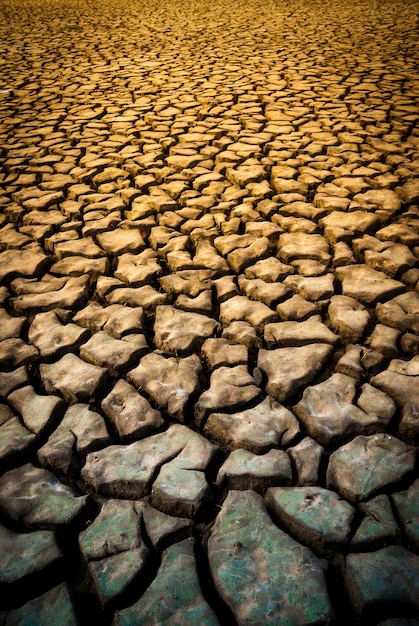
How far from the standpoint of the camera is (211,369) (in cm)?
120

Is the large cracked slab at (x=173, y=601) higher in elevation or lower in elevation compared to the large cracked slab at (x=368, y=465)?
higher

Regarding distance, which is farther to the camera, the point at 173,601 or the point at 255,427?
the point at 255,427

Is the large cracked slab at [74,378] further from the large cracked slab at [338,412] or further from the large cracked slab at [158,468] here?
the large cracked slab at [338,412]

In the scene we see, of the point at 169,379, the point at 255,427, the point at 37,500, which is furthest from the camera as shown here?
the point at 169,379

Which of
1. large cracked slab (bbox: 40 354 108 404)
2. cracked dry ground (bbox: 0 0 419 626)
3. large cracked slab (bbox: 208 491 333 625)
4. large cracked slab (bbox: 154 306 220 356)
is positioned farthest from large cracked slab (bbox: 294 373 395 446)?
large cracked slab (bbox: 40 354 108 404)

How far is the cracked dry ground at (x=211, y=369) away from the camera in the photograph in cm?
76

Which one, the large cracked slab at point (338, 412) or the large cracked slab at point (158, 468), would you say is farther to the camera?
the large cracked slab at point (338, 412)

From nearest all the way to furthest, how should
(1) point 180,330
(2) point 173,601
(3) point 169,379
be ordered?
(2) point 173,601 < (3) point 169,379 < (1) point 180,330

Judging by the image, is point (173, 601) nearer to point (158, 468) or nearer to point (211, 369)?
point (158, 468)

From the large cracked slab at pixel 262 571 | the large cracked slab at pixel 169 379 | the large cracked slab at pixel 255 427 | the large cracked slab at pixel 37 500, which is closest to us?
the large cracked slab at pixel 262 571

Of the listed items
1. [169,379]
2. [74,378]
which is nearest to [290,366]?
[169,379]

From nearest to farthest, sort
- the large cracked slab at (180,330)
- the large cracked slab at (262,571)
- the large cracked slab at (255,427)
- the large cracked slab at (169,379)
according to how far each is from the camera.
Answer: the large cracked slab at (262,571) → the large cracked slab at (255,427) → the large cracked slab at (169,379) → the large cracked slab at (180,330)

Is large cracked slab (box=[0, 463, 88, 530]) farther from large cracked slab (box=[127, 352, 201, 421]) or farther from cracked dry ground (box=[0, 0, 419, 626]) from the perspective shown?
large cracked slab (box=[127, 352, 201, 421])

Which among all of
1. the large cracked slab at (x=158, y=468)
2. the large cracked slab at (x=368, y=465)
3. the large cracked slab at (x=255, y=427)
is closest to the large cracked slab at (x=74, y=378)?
the large cracked slab at (x=158, y=468)
